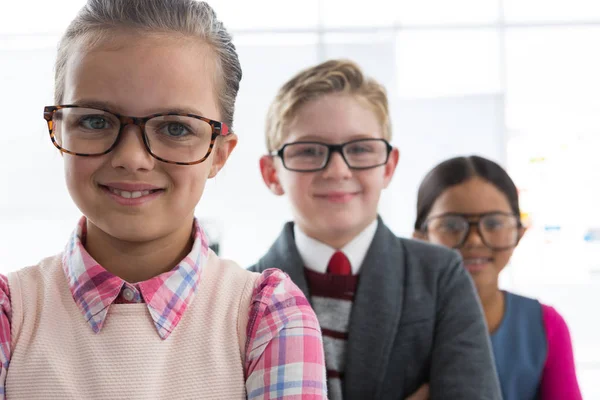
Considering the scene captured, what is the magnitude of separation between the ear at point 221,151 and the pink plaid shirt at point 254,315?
0.16m

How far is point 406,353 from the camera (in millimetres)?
1583

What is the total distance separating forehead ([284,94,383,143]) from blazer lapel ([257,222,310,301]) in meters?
0.24

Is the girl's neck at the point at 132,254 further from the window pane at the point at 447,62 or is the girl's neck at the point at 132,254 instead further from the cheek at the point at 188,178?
the window pane at the point at 447,62

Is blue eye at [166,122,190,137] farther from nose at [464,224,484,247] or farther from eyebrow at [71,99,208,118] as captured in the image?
nose at [464,224,484,247]

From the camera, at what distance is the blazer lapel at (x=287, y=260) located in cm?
166

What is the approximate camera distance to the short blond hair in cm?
177

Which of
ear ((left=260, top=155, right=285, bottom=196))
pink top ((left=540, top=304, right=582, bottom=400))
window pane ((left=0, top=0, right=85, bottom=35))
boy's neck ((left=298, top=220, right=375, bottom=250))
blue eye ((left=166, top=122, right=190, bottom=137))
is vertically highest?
window pane ((left=0, top=0, right=85, bottom=35))

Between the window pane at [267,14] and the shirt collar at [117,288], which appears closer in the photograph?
the shirt collar at [117,288]

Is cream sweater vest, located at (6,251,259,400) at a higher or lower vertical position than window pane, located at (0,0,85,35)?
lower

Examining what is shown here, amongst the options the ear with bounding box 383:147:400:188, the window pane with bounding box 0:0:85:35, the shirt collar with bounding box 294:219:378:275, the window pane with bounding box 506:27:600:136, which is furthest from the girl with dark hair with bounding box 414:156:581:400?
the window pane with bounding box 0:0:85:35

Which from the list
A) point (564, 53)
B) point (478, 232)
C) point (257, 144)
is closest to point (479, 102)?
point (564, 53)

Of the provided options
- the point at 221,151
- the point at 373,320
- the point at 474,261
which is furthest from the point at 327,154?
the point at 474,261

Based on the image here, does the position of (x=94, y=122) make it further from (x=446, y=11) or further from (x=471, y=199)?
(x=446, y=11)

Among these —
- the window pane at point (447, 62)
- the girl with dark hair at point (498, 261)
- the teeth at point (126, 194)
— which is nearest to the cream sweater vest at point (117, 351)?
the teeth at point (126, 194)
